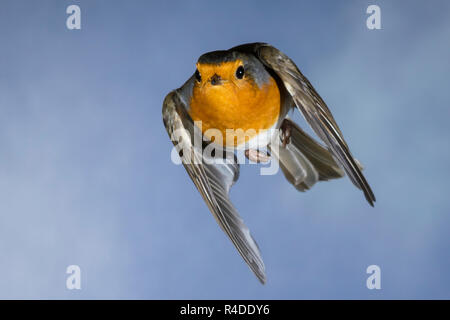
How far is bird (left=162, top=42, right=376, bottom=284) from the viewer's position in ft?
6.69

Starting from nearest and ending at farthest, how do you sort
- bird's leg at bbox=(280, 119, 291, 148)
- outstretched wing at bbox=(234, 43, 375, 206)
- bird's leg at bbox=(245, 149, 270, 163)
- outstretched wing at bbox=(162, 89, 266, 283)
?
outstretched wing at bbox=(234, 43, 375, 206) → outstretched wing at bbox=(162, 89, 266, 283) → bird's leg at bbox=(245, 149, 270, 163) → bird's leg at bbox=(280, 119, 291, 148)

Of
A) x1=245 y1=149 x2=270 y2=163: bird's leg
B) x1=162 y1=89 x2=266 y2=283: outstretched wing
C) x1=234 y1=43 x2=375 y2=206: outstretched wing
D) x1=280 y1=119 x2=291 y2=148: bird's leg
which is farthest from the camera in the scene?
x1=280 y1=119 x2=291 y2=148: bird's leg

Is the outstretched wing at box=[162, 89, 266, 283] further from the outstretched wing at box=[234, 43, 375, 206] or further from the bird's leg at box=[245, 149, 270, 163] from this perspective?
the outstretched wing at box=[234, 43, 375, 206]

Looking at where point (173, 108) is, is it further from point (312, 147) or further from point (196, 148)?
point (312, 147)

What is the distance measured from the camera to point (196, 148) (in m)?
2.43

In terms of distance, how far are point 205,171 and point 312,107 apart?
62cm

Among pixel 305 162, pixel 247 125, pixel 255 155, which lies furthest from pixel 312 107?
pixel 305 162

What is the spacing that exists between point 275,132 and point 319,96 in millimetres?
302

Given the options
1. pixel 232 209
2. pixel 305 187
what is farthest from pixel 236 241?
pixel 305 187

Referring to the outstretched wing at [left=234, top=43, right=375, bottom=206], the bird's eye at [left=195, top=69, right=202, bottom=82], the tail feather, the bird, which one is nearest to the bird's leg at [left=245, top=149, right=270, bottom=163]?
the bird

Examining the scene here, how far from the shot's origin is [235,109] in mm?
2102

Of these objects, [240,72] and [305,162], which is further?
[305,162]

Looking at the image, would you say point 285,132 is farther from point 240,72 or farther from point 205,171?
point 240,72

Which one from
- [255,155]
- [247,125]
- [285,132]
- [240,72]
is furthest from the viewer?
[285,132]
